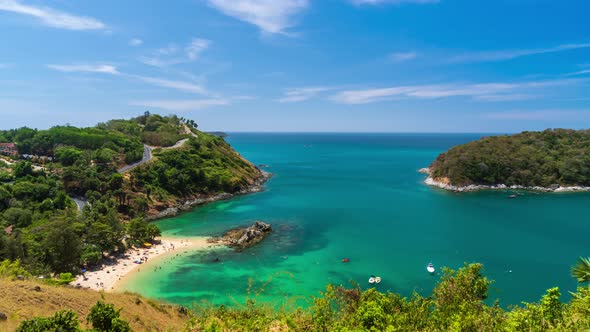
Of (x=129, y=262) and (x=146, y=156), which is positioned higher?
(x=146, y=156)

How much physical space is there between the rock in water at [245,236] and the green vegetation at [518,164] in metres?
70.7

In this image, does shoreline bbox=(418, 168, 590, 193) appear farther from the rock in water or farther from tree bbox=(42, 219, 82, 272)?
tree bbox=(42, 219, 82, 272)

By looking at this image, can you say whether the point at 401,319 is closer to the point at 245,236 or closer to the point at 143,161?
the point at 245,236

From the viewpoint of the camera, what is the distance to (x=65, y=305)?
2112 cm

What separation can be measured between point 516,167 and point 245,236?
94.2 metres

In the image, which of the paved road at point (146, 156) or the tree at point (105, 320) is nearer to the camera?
the tree at point (105, 320)

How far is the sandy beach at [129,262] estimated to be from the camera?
1526 inches

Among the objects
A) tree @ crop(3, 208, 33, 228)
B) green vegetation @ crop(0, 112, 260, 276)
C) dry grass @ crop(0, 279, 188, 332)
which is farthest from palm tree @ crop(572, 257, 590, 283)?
tree @ crop(3, 208, 33, 228)

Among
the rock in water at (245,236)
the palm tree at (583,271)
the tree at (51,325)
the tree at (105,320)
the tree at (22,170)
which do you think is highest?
the palm tree at (583,271)

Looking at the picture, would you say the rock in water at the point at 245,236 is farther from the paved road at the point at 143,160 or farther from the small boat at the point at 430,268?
the paved road at the point at 143,160

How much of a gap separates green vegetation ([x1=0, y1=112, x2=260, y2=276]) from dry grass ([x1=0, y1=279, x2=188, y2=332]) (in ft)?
55.6

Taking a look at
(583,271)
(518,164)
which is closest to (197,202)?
(583,271)

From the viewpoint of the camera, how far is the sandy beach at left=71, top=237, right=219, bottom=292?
38750 millimetres

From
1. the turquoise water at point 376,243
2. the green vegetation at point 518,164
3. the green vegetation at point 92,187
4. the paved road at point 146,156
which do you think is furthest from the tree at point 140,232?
the green vegetation at point 518,164
